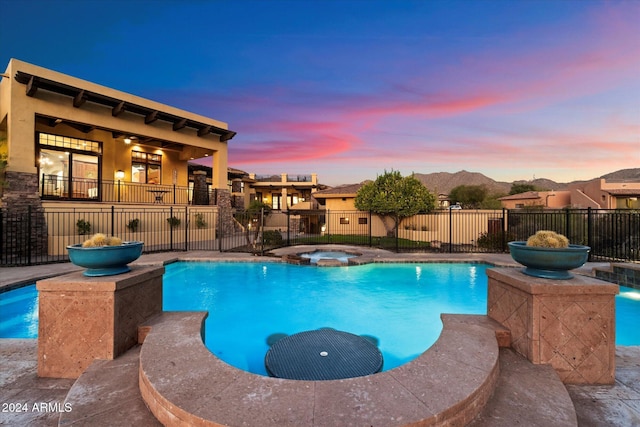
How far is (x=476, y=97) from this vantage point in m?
14.4

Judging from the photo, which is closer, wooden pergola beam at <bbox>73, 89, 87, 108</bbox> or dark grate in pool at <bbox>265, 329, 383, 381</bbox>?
dark grate in pool at <bbox>265, 329, 383, 381</bbox>

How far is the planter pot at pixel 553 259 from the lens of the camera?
2.67 metres

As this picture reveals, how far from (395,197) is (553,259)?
16.4 meters

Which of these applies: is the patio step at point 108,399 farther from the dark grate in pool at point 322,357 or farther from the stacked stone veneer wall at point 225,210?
the stacked stone veneer wall at point 225,210

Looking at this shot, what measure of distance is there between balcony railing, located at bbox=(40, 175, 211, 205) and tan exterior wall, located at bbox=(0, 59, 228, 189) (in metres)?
0.84

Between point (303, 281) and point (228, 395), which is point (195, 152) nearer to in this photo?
point (303, 281)

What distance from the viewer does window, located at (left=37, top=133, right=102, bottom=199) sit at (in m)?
12.6

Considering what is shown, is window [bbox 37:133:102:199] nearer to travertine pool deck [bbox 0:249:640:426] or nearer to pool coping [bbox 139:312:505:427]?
travertine pool deck [bbox 0:249:640:426]

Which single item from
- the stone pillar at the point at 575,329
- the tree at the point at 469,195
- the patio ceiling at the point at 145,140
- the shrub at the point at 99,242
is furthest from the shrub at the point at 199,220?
the tree at the point at 469,195

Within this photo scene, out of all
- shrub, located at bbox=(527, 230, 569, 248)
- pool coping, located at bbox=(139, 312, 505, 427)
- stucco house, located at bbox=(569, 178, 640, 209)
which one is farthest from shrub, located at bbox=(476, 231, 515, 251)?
stucco house, located at bbox=(569, 178, 640, 209)

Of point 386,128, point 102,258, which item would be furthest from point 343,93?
point 102,258

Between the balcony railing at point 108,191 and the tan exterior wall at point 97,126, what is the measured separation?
2.75 ft

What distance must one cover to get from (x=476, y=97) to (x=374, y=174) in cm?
800

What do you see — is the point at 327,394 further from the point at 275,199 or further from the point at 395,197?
the point at 275,199
